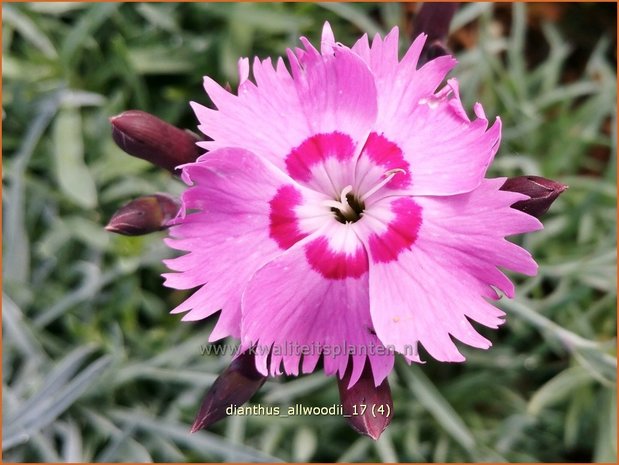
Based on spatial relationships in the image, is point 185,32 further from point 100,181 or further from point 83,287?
point 83,287

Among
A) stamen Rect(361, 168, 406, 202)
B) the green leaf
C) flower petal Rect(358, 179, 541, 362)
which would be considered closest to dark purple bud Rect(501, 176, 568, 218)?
flower petal Rect(358, 179, 541, 362)

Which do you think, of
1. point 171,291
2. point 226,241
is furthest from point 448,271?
point 171,291

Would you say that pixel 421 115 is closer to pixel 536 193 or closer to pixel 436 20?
pixel 536 193

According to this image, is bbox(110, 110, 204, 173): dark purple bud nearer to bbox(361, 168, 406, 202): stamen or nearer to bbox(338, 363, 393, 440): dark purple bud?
bbox(361, 168, 406, 202): stamen

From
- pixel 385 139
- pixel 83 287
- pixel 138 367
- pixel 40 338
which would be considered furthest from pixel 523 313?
pixel 40 338

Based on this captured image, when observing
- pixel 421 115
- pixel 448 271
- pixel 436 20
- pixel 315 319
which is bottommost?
pixel 315 319

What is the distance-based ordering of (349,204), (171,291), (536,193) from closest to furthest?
(536,193), (349,204), (171,291)
